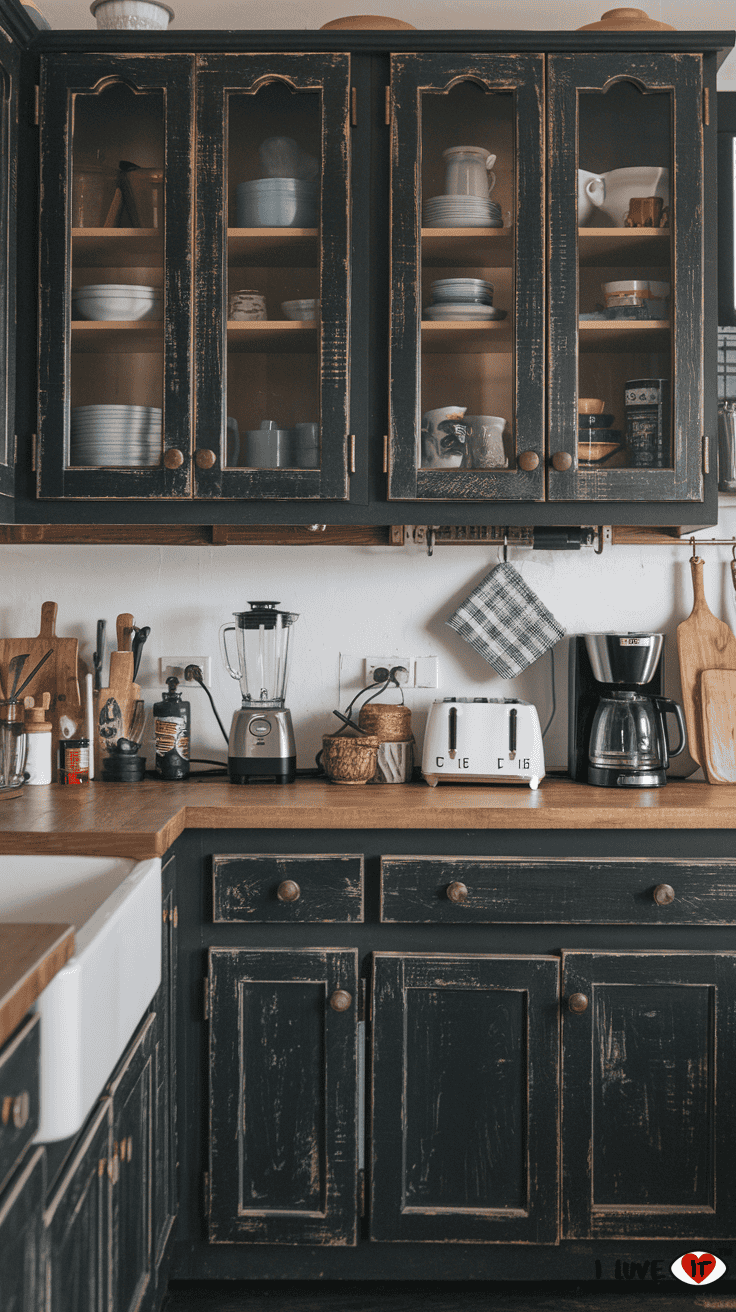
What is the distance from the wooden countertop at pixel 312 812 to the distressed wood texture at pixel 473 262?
628 millimetres

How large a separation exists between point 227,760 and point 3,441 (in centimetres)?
86

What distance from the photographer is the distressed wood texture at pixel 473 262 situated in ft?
6.82

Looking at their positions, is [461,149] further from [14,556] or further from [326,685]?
[14,556]

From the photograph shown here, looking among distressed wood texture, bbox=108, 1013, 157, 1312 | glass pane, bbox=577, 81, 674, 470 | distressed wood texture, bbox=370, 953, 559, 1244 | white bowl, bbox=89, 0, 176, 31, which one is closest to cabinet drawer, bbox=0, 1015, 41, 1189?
distressed wood texture, bbox=108, 1013, 157, 1312

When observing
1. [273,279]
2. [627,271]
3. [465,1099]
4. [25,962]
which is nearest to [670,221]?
[627,271]

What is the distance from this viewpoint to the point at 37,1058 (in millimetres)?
1008

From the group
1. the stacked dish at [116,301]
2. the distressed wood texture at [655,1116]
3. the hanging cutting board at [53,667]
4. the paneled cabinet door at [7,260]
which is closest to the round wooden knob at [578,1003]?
the distressed wood texture at [655,1116]

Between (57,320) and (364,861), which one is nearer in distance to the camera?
(364,861)

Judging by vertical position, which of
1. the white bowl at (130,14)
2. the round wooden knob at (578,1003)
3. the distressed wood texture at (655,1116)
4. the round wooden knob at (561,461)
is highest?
the white bowl at (130,14)

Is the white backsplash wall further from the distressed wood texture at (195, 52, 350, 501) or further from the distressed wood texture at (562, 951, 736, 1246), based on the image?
the distressed wood texture at (562, 951, 736, 1246)

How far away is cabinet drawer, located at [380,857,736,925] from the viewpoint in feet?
6.18

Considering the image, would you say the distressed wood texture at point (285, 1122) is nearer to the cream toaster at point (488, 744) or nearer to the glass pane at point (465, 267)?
the cream toaster at point (488, 744)

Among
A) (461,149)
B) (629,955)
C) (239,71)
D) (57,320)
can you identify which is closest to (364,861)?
(629,955)

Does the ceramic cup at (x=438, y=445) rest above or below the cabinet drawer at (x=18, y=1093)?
above
